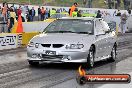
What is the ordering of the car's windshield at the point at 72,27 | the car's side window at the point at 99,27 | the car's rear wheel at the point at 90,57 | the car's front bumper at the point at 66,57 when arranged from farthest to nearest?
the car's side window at the point at 99,27 < the car's windshield at the point at 72,27 < the car's rear wheel at the point at 90,57 < the car's front bumper at the point at 66,57

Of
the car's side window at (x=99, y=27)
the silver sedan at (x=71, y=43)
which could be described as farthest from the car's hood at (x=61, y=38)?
the car's side window at (x=99, y=27)

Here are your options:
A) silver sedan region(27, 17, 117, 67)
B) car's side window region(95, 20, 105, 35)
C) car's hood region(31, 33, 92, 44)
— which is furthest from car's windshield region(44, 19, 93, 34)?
car's hood region(31, 33, 92, 44)

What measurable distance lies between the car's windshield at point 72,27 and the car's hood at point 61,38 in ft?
1.24

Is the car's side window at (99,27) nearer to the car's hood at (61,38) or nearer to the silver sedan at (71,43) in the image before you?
the silver sedan at (71,43)

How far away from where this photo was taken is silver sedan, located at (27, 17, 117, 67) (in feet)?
38.1

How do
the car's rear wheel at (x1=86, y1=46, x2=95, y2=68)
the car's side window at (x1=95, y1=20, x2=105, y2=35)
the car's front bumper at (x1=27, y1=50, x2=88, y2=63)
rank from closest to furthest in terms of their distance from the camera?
the car's front bumper at (x1=27, y1=50, x2=88, y2=63) → the car's rear wheel at (x1=86, y1=46, x2=95, y2=68) → the car's side window at (x1=95, y1=20, x2=105, y2=35)

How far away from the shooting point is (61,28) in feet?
42.4

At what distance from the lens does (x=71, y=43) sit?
459 inches

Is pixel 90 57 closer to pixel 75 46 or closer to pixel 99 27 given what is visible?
pixel 75 46

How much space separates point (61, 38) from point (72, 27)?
1139mm

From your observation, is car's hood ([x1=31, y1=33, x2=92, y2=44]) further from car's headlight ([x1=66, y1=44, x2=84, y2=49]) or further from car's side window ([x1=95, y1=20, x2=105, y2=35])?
car's side window ([x1=95, y1=20, x2=105, y2=35])

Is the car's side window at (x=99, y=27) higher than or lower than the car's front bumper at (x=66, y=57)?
higher

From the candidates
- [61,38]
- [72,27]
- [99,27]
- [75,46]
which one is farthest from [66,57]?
[99,27]

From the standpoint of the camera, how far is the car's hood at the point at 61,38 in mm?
11688
